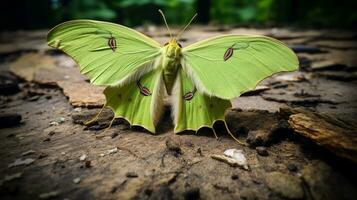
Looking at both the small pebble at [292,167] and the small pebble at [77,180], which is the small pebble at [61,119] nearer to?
the small pebble at [77,180]

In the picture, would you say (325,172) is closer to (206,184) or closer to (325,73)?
(206,184)

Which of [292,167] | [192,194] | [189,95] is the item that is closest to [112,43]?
[189,95]

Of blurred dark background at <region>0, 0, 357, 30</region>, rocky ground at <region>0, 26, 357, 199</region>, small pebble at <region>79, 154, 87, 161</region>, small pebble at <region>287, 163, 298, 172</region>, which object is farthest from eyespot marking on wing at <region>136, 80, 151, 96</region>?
blurred dark background at <region>0, 0, 357, 30</region>

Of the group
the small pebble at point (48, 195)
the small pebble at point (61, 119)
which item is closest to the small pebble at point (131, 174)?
the small pebble at point (48, 195)

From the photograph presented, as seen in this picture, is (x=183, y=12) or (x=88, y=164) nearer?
(x=88, y=164)

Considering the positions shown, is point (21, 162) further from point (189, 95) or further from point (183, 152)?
point (189, 95)

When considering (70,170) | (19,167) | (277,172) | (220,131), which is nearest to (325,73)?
(220,131)
